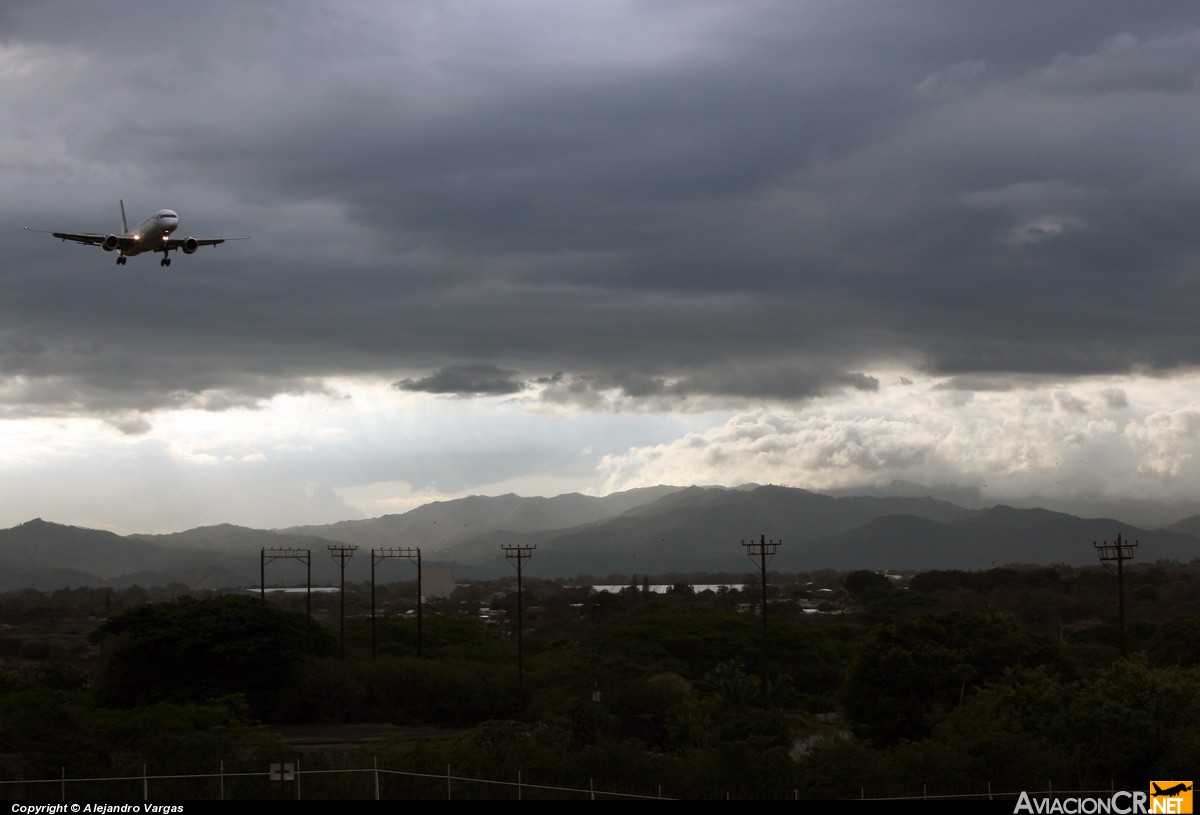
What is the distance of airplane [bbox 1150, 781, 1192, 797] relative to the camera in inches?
2244

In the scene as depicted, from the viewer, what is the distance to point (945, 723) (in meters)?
72.6

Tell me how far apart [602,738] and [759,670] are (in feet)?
183

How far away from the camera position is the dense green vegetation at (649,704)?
64000 mm

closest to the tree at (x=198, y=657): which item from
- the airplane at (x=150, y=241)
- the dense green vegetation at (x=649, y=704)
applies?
the dense green vegetation at (x=649, y=704)

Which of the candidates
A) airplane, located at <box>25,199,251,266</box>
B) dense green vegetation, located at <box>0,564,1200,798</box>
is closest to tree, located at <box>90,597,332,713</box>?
dense green vegetation, located at <box>0,564,1200,798</box>

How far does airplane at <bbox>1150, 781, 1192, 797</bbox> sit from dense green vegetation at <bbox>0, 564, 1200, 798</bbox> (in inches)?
221

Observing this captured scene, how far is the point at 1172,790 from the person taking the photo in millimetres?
58625

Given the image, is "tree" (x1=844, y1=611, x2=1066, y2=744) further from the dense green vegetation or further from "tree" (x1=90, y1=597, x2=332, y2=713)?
"tree" (x1=90, y1=597, x2=332, y2=713)

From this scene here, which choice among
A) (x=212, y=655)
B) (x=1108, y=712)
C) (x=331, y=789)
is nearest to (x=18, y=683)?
(x=212, y=655)

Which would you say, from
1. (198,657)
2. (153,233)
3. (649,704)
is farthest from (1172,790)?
(198,657)

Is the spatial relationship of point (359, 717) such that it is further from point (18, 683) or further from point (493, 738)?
point (493, 738)

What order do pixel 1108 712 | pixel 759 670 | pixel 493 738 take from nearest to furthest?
pixel 1108 712 < pixel 493 738 < pixel 759 670

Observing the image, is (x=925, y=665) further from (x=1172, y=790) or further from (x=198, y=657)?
(x=198, y=657)

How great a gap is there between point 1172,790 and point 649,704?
4935 centimetres
